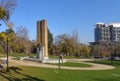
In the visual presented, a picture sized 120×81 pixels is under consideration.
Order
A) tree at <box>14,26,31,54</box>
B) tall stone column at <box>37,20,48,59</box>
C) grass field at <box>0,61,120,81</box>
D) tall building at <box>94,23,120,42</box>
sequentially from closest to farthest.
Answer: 1. grass field at <box>0,61,120,81</box>
2. tall stone column at <box>37,20,48,59</box>
3. tree at <box>14,26,31,54</box>
4. tall building at <box>94,23,120,42</box>

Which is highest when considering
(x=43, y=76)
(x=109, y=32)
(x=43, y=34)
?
(x=109, y=32)

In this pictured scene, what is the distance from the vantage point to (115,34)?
636 feet

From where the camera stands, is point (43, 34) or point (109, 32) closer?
point (43, 34)

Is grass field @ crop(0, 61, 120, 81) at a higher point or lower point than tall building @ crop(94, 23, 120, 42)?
lower

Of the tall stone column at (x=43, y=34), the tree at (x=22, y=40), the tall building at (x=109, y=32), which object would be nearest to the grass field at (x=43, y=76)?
the tall stone column at (x=43, y=34)

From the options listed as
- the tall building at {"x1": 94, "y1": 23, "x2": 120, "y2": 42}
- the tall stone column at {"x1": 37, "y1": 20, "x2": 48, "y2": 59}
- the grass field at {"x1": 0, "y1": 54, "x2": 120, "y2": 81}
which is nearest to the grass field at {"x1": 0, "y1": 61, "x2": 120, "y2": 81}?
the grass field at {"x1": 0, "y1": 54, "x2": 120, "y2": 81}

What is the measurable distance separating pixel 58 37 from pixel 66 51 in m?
10.7

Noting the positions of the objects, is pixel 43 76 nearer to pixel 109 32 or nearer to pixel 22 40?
pixel 22 40

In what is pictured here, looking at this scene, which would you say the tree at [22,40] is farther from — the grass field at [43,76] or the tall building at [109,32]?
the tall building at [109,32]

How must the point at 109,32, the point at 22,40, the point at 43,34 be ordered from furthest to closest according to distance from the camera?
1. the point at 109,32
2. the point at 22,40
3. the point at 43,34

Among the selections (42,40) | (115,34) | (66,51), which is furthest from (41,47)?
(115,34)

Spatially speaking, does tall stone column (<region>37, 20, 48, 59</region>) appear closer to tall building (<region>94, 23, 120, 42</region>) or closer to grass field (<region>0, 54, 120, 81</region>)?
grass field (<region>0, 54, 120, 81</region>)

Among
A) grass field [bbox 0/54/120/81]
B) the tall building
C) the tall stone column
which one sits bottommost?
grass field [bbox 0/54/120/81]

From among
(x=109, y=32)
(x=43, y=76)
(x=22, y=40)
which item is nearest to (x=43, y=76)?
(x=43, y=76)
